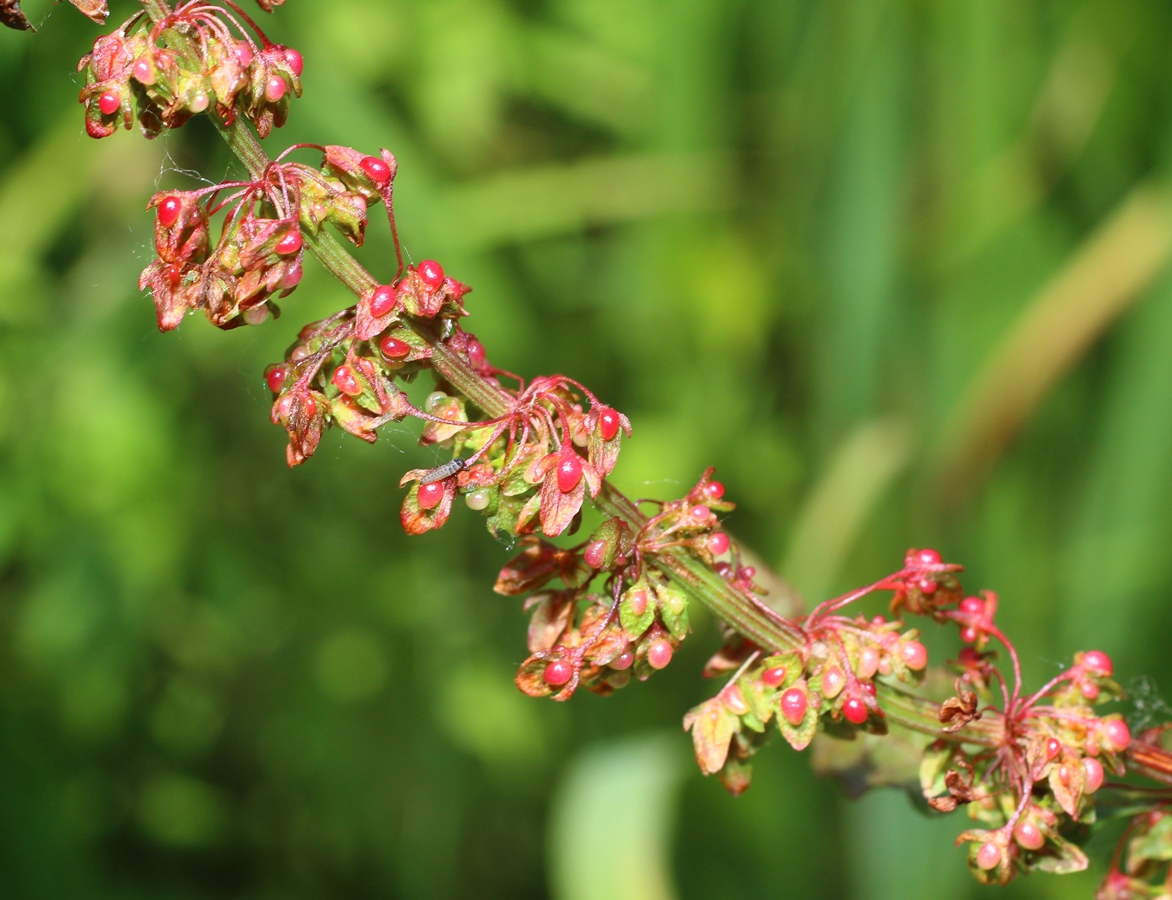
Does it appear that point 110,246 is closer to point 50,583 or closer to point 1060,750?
point 50,583

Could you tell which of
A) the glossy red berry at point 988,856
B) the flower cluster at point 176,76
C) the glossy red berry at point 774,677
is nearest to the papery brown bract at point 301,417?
the flower cluster at point 176,76

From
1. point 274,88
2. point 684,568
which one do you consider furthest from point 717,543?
point 274,88

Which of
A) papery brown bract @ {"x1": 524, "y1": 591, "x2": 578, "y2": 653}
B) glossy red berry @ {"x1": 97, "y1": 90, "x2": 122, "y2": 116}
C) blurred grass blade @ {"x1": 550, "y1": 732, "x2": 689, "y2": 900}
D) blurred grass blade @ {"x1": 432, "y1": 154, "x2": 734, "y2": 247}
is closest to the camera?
glossy red berry @ {"x1": 97, "y1": 90, "x2": 122, "y2": 116}

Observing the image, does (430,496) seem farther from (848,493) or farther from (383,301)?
(848,493)

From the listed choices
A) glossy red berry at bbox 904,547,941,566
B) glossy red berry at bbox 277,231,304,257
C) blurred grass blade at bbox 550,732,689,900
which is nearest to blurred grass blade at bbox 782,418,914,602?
blurred grass blade at bbox 550,732,689,900

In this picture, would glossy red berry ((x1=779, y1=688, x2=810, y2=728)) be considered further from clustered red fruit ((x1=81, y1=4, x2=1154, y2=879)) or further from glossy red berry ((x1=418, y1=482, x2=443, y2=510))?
glossy red berry ((x1=418, y1=482, x2=443, y2=510))

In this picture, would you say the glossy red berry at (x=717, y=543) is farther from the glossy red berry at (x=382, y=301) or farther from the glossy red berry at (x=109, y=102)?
the glossy red berry at (x=109, y=102)
